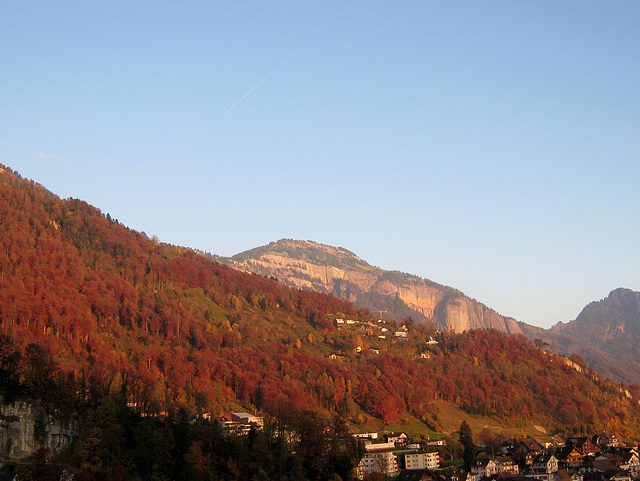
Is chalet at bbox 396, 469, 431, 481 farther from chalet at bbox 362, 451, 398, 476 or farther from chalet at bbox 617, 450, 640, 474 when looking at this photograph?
chalet at bbox 617, 450, 640, 474

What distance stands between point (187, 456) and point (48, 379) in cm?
2079

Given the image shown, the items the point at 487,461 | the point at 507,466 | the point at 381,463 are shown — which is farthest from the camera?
the point at 507,466

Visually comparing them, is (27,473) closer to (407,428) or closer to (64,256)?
(407,428)

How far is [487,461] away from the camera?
118 metres

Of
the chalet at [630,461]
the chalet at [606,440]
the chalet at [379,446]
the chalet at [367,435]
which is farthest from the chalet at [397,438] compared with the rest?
the chalet at [606,440]

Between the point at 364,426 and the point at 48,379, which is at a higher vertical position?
the point at 48,379

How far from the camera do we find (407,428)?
163250 millimetres

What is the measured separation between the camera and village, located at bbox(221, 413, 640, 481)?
11062cm

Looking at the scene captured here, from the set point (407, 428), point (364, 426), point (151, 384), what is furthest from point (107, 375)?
point (407, 428)

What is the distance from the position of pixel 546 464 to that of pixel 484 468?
39.2ft

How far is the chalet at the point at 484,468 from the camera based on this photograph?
11524 cm

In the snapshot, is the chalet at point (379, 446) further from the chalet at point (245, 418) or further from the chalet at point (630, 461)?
the chalet at point (630, 461)

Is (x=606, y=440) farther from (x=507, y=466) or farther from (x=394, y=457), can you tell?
(x=394, y=457)

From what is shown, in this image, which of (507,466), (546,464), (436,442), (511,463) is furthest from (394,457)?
(546,464)
